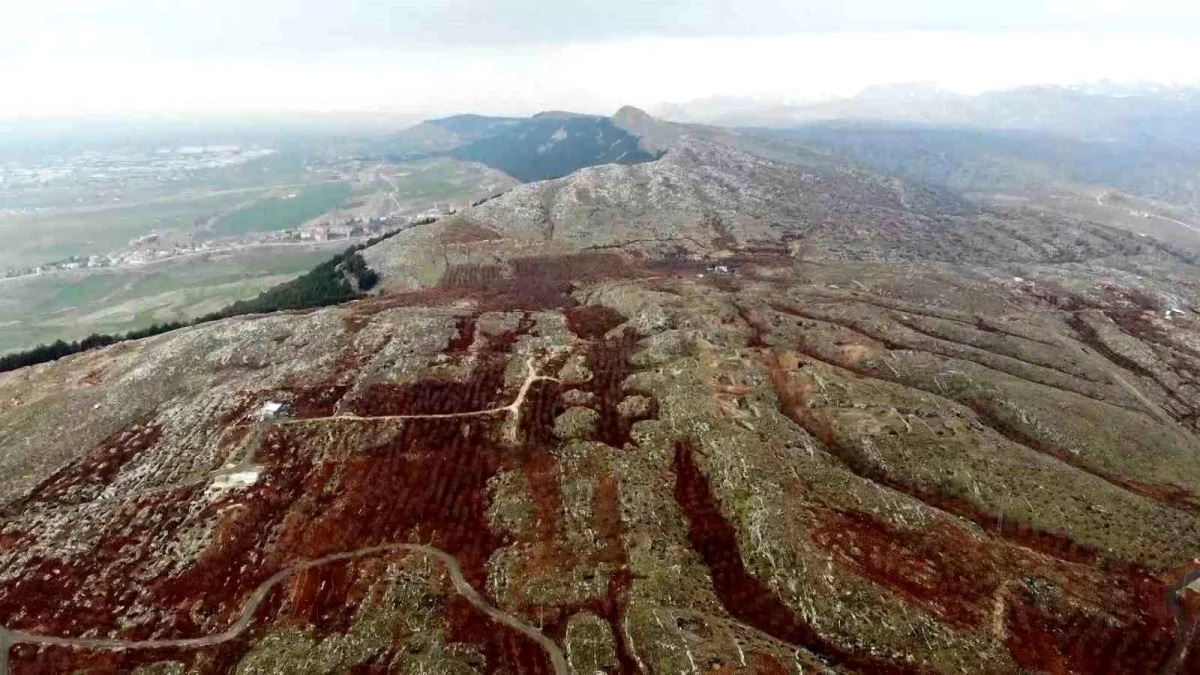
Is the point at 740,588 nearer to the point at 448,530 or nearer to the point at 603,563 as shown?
the point at 603,563

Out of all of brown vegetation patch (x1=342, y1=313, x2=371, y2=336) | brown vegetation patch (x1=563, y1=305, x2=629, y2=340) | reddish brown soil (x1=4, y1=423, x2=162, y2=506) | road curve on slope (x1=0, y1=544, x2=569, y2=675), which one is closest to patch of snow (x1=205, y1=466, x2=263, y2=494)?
reddish brown soil (x1=4, y1=423, x2=162, y2=506)

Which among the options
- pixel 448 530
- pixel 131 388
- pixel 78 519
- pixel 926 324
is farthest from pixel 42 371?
pixel 926 324

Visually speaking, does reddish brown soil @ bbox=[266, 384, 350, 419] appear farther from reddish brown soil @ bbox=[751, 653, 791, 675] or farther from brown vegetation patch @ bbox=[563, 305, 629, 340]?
reddish brown soil @ bbox=[751, 653, 791, 675]

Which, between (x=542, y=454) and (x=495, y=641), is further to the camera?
(x=542, y=454)

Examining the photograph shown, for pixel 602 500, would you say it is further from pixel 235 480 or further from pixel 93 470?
pixel 93 470

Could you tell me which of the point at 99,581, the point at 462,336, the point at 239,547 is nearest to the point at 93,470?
the point at 99,581

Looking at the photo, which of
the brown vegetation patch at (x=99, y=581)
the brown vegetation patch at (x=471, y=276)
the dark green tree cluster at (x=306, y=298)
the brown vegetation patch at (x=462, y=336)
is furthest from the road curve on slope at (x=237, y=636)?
the brown vegetation patch at (x=471, y=276)

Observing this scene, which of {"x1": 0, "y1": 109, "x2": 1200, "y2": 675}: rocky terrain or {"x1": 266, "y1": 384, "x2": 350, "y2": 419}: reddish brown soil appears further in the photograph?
{"x1": 266, "y1": 384, "x2": 350, "y2": 419}: reddish brown soil
